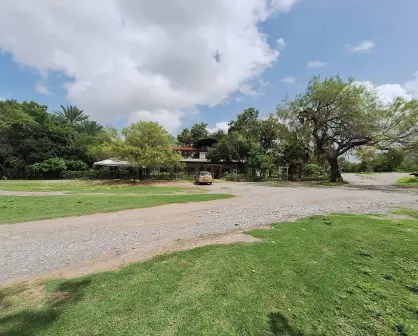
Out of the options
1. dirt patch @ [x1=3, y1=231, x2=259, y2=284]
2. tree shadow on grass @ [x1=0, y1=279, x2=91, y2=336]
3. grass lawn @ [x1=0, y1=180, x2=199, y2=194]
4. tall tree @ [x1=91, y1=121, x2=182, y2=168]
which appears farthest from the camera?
tall tree @ [x1=91, y1=121, x2=182, y2=168]

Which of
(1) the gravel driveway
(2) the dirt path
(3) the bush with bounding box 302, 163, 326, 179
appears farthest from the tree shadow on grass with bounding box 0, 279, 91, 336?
(3) the bush with bounding box 302, 163, 326, 179

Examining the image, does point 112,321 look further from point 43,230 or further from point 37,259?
point 43,230

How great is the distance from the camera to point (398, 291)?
3482mm

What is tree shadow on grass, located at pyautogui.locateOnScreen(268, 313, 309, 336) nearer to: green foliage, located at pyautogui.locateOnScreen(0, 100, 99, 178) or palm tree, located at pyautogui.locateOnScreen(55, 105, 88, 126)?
green foliage, located at pyautogui.locateOnScreen(0, 100, 99, 178)

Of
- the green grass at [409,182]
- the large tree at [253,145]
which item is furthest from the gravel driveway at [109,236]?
the green grass at [409,182]

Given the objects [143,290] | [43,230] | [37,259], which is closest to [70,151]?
[43,230]

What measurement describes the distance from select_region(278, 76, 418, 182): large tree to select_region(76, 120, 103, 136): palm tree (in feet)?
164

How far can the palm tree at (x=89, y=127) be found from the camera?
5659 cm

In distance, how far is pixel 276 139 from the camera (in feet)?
115

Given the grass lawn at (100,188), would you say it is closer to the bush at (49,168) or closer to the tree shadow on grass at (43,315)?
the bush at (49,168)

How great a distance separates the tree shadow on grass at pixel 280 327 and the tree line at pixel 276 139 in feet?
80.9

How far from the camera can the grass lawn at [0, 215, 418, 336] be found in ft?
8.73

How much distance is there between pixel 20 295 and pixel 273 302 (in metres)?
3.63

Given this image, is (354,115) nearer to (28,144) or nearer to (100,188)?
(100,188)
